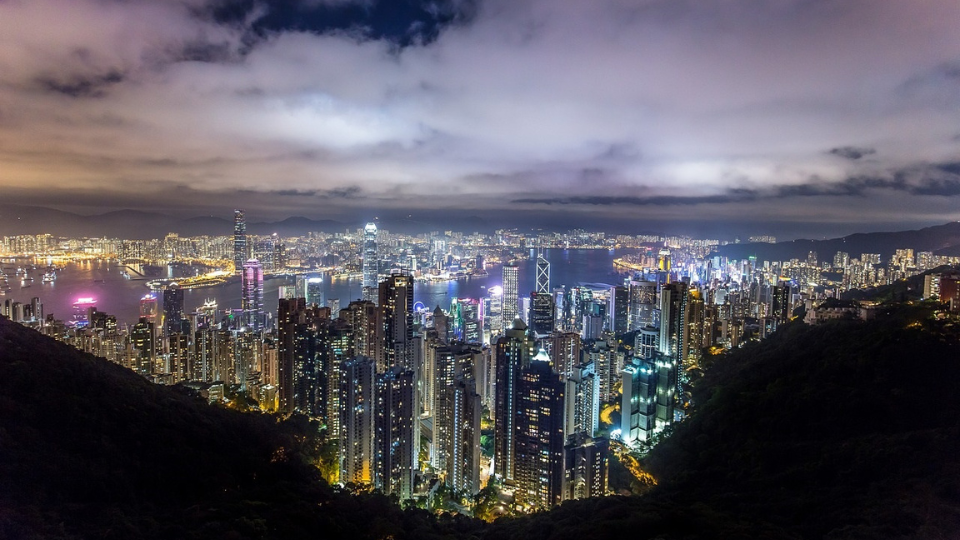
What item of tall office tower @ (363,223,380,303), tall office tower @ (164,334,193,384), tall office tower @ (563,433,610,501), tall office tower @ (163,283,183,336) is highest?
tall office tower @ (363,223,380,303)

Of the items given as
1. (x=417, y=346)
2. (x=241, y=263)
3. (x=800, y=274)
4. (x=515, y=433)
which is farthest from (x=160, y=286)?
(x=800, y=274)

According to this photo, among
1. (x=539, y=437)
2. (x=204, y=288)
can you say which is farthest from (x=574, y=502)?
(x=204, y=288)

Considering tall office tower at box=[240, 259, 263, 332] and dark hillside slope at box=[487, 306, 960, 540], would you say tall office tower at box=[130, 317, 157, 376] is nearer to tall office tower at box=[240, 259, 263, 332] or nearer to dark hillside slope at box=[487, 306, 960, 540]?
tall office tower at box=[240, 259, 263, 332]

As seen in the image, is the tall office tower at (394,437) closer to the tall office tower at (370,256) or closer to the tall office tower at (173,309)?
the tall office tower at (173,309)

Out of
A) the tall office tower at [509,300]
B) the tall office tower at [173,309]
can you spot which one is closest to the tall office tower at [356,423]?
Answer: the tall office tower at [173,309]

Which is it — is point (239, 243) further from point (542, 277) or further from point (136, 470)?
point (136, 470)

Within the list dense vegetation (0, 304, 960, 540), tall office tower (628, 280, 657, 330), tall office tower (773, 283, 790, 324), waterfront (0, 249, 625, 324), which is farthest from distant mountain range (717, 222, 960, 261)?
dense vegetation (0, 304, 960, 540)
